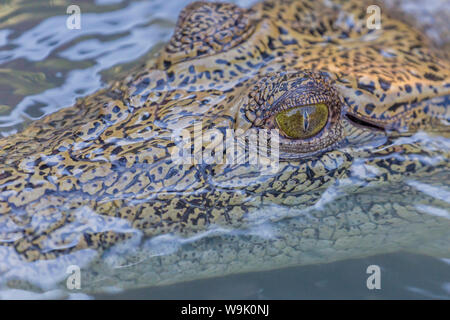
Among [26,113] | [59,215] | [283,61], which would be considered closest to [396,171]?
[283,61]

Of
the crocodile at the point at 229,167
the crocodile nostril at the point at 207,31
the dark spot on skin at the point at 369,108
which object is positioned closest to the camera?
the crocodile at the point at 229,167

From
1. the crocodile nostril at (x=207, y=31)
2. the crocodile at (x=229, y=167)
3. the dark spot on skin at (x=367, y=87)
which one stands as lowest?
the crocodile at (x=229, y=167)

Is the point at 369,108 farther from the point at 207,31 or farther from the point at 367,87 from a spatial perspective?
the point at 207,31

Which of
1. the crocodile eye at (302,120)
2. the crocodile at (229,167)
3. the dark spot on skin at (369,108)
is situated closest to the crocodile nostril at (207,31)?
the crocodile at (229,167)

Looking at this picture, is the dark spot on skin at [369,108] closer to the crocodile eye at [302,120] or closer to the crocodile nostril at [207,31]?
the crocodile eye at [302,120]

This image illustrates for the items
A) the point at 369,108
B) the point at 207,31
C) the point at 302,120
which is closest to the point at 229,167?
the point at 302,120

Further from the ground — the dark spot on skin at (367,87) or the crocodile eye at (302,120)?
the dark spot on skin at (367,87)
